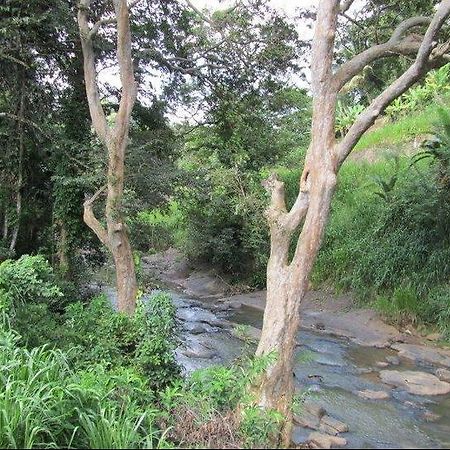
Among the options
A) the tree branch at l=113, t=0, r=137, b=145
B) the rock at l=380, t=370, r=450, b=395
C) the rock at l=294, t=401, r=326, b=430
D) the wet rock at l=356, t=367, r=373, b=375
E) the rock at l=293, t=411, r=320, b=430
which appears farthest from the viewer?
the tree branch at l=113, t=0, r=137, b=145

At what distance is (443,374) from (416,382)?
0.79 m

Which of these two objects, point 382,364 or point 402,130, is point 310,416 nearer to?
point 382,364

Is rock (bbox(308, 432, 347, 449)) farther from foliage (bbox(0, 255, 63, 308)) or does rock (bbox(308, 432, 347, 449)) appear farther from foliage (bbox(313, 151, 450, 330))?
foliage (bbox(313, 151, 450, 330))

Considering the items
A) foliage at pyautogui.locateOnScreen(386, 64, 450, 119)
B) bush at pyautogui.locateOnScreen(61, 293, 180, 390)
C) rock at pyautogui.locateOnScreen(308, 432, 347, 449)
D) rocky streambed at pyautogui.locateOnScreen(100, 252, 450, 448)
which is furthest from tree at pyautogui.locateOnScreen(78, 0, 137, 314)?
foliage at pyautogui.locateOnScreen(386, 64, 450, 119)

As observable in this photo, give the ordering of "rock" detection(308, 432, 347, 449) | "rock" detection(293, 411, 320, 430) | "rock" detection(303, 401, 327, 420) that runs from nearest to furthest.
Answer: "rock" detection(308, 432, 347, 449), "rock" detection(293, 411, 320, 430), "rock" detection(303, 401, 327, 420)

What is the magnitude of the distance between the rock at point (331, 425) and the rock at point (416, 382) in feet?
7.02

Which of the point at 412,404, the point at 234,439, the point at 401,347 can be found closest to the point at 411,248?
the point at 401,347

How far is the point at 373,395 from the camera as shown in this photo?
8.02 m

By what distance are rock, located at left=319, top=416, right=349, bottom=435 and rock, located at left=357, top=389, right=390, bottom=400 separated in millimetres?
1467

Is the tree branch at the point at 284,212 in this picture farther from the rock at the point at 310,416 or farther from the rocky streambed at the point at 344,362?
the rock at the point at 310,416

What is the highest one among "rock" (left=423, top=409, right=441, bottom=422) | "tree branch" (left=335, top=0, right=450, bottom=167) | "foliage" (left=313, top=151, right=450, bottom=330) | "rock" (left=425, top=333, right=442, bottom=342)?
"tree branch" (left=335, top=0, right=450, bottom=167)

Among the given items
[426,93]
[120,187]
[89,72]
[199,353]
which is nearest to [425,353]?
[199,353]

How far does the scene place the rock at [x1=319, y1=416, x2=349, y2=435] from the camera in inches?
226

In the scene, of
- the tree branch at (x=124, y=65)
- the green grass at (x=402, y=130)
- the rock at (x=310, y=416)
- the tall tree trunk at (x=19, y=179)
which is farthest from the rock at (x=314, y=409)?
the green grass at (x=402, y=130)
